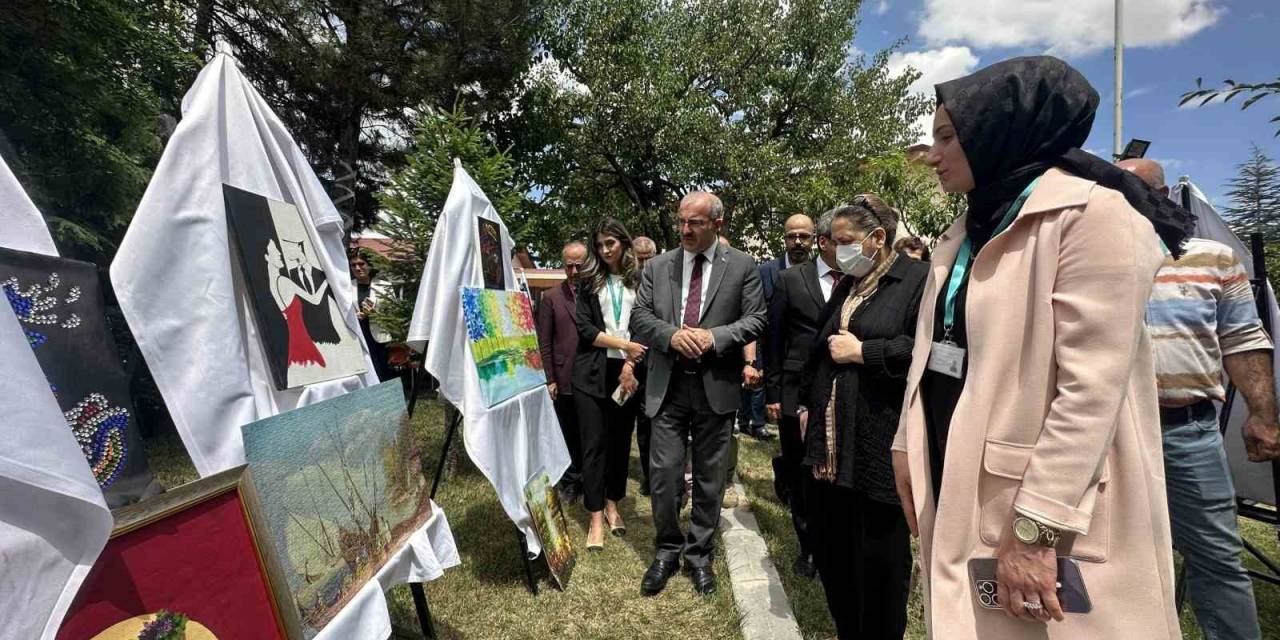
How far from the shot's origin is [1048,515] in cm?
115

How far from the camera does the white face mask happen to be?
2371 mm

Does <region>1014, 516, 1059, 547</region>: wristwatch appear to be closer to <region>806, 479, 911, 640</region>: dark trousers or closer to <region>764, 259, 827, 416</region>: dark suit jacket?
<region>806, 479, 911, 640</region>: dark trousers

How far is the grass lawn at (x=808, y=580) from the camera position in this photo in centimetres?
280

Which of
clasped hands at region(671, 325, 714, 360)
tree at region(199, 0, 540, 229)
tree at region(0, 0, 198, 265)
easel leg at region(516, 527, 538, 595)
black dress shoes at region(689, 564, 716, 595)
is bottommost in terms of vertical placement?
black dress shoes at region(689, 564, 716, 595)

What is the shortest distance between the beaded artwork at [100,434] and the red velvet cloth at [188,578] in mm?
199

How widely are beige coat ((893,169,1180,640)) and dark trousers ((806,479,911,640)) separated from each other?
0.81m

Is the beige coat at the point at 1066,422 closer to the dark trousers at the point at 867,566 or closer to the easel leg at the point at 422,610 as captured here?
the dark trousers at the point at 867,566

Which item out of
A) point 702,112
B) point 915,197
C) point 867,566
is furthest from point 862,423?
point 702,112

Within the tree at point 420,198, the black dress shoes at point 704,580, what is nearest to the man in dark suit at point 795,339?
the black dress shoes at point 704,580

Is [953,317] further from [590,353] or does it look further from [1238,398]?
[1238,398]

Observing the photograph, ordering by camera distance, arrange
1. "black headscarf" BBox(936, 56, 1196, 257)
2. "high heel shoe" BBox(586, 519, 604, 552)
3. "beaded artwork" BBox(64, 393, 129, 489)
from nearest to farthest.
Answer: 1. "beaded artwork" BBox(64, 393, 129, 489)
2. "black headscarf" BBox(936, 56, 1196, 257)
3. "high heel shoe" BBox(586, 519, 604, 552)

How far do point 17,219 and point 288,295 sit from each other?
0.69m

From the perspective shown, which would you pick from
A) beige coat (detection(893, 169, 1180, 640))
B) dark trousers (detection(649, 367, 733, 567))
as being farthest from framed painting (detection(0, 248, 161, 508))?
dark trousers (detection(649, 367, 733, 567))

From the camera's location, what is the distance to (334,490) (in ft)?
5.63
